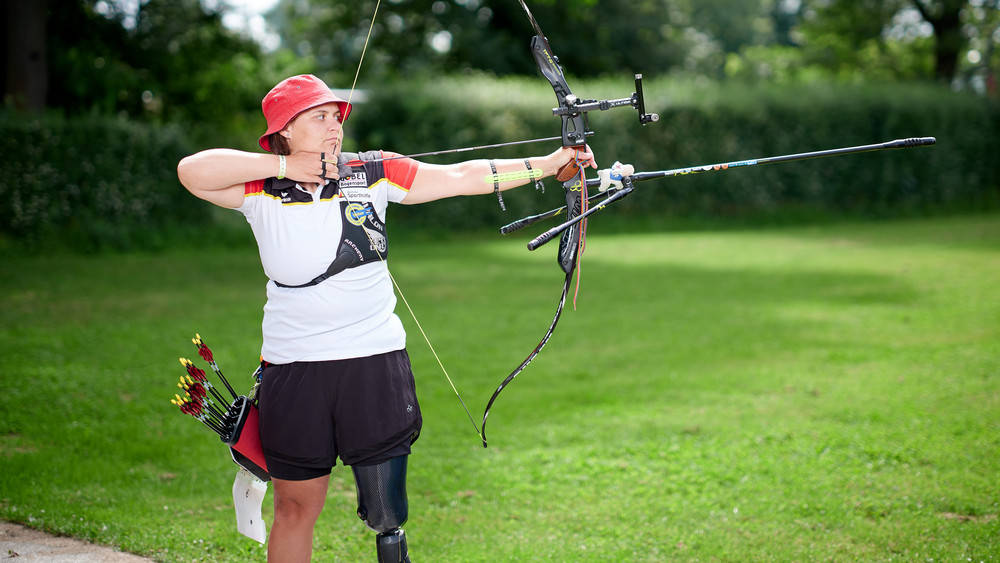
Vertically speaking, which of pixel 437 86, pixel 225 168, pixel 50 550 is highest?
pixel 437 86

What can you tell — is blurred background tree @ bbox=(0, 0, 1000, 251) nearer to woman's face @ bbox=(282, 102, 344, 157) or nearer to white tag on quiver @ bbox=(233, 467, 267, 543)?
white tag on quiver @ bbox=(233, 467, 267, 543)

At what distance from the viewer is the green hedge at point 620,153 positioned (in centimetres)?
1309

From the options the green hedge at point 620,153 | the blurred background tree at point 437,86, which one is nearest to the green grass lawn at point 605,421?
the green hedge at point 620,153

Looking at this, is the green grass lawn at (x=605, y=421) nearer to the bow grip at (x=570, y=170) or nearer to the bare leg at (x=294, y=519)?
the bare leg at (x=294, y=519)

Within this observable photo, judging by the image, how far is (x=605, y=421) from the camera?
17.7 feet

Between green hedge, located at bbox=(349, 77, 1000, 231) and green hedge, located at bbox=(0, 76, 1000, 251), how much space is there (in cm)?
3

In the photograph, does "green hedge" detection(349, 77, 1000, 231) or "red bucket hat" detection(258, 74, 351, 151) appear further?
"green hedge" detection(349, 77, 1000, 231)

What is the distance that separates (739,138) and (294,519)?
666 inches

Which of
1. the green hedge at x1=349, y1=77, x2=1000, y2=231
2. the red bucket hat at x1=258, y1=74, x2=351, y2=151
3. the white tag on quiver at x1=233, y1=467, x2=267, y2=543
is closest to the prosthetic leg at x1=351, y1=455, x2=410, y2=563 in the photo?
the white tag on quiver at x1=233, y1=467, x2=267, y2=543

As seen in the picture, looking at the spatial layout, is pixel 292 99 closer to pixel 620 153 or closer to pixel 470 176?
pixel 470 176

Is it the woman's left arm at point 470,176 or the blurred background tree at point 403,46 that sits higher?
the blurred background tree at point 403,46

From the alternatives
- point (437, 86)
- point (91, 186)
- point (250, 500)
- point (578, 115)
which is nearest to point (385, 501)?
point (250, 500)

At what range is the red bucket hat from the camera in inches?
103

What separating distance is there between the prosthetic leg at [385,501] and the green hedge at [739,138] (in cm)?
1301
